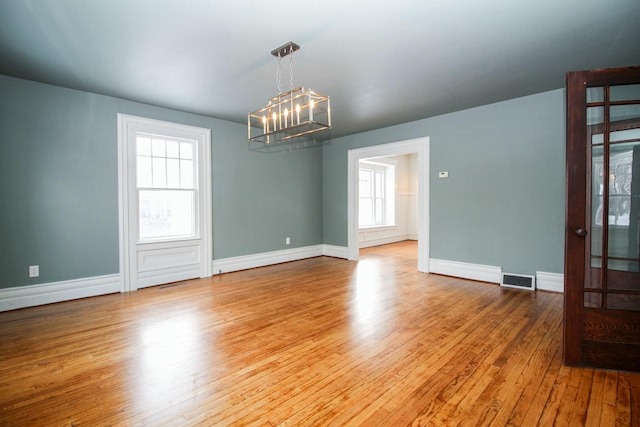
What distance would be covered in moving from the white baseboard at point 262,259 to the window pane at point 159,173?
1510 millimetres

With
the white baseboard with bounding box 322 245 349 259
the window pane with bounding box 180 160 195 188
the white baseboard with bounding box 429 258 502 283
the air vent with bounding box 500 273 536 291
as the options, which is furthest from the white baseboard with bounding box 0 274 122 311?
the air vent with bounding box 500 273 536 291

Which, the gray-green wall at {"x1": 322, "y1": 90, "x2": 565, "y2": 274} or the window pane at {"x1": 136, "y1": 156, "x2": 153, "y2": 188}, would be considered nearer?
the gray-green wall at {"x1": 322, "y1": 90, "x2": 565, "y2": 274}

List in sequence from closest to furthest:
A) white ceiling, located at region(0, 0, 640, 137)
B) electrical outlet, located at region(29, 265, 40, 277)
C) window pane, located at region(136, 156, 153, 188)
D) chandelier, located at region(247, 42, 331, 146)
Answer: white ceiling, located at region(0, 0, 640, 137)
chandelier, located at region(247, 42, 331, 146)
electrical outlet, located at region(29, 265, 40, 277)
window pane, located at region(136, 156, 153, 188)

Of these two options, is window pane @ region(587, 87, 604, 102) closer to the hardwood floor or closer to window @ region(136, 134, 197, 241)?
the hardwood floor

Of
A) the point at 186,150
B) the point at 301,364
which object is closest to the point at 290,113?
the point at 301,364

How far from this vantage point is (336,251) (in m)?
6.54

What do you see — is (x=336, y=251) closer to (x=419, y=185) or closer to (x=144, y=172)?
(x=419, y=185)

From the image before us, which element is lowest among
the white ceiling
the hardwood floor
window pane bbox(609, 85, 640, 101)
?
the hardwood floor

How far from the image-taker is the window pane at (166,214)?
4.31 meters

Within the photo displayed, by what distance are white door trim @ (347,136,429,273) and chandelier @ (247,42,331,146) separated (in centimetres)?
117

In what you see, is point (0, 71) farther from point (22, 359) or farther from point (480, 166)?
point (480, 166)

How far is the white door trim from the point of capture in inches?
197

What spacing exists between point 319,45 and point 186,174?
313cm

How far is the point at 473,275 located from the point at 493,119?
2393mm
